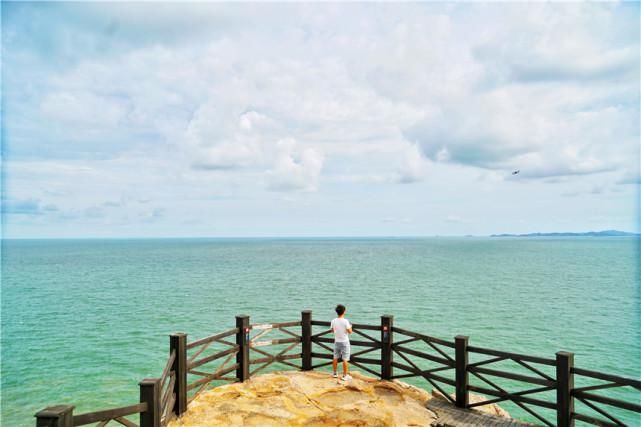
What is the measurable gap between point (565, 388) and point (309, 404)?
18.4 ft

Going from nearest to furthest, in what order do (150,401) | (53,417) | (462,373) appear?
1. (53,417)
2. (150,401)
3. (462,373)

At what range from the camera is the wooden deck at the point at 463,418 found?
891 centimetres

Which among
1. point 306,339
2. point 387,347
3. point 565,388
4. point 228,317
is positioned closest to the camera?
point 565,388

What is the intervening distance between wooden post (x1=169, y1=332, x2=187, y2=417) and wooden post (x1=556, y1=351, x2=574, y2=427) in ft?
26.4

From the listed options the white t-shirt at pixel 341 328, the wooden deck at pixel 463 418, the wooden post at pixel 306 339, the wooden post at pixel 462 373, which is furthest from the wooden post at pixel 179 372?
the wooden post at pixel 462 373

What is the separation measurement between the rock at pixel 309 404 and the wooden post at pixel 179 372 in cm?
24

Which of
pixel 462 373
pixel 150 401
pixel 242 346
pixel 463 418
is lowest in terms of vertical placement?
pixel 463 418

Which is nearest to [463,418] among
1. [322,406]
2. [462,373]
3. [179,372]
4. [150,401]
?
[462,373]

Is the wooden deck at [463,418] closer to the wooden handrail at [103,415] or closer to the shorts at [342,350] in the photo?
the shorts at [342,350]

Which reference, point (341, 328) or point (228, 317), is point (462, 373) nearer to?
point (341, 328)

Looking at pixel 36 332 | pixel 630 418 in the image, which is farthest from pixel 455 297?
pixel 36 332

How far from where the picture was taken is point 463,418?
9.28 meters

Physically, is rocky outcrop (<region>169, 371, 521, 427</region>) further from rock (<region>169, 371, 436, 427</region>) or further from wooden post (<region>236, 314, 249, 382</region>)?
wooden post (<region>236, 314, 249, 382</region>)

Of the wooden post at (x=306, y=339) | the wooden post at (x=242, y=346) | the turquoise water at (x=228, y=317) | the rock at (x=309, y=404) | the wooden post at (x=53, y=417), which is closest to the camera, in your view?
the wooden post at (x=53, y=417)
